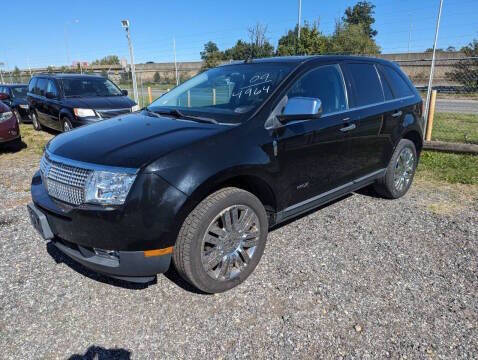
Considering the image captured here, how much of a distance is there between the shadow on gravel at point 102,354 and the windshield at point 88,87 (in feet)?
27.3

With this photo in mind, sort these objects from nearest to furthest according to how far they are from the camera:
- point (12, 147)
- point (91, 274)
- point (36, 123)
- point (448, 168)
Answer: point (91, 274), point (448, 168), point (12, 147), point (36, 123)

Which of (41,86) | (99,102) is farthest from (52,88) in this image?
(99,102)

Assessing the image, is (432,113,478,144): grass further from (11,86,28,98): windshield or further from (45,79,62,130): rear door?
(11,86,28,98): windshield

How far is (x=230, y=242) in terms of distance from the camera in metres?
2.96

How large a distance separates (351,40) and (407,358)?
2664 centimetres

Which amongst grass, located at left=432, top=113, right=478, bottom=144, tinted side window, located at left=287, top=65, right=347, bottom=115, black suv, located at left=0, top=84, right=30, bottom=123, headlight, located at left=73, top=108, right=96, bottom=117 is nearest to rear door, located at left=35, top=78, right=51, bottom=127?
headlight, located at left=73, top=108, right=96, bottom=117

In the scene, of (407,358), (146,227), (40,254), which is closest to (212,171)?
(146,227)

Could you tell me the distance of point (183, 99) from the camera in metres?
3.98

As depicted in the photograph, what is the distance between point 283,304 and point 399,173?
296 cm

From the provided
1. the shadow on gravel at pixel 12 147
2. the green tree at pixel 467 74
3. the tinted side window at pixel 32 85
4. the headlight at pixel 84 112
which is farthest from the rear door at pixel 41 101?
the green tree at pixel 467 74

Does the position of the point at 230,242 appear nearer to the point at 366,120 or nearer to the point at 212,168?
the point at 212,168

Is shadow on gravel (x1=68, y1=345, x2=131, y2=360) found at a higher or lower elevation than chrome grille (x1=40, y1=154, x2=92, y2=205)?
lower

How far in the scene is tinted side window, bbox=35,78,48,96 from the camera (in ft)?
33.7

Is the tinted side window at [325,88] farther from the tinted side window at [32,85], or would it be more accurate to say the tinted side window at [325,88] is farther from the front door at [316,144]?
the tinted side window at [32,85]
